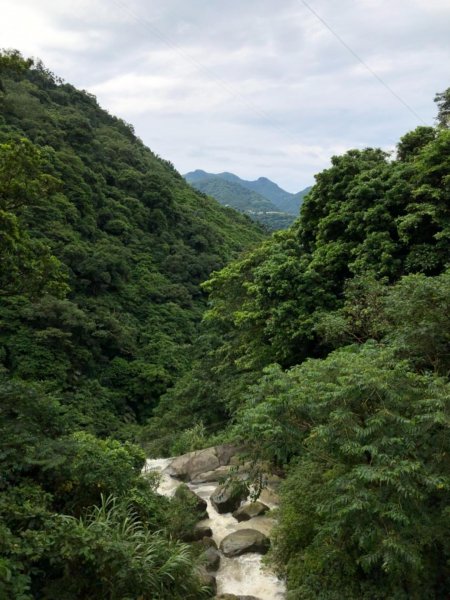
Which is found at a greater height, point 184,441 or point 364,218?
point 364,218

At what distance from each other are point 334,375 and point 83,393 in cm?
A: 2114

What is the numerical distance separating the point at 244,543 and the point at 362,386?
11.9ft

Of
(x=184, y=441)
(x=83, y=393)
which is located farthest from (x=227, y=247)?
(x=184, y=441)

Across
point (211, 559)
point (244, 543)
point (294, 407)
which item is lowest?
point (211, 559)

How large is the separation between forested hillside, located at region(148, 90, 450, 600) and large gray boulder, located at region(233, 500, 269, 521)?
0.78 meters

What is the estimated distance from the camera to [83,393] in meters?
25.0

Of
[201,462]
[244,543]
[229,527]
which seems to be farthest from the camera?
[201,462]

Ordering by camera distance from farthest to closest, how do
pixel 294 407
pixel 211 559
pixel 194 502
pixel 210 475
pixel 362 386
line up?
pixel 210 475
pixel 194 502
pixel 211 559
pixel 294 407
pixel 362 386

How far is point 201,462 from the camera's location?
36.8 feet

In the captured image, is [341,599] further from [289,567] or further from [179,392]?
[179,392]

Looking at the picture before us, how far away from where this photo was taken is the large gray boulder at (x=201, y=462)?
11055 mm

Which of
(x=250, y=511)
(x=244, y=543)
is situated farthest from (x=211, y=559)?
(x=250, y=511)

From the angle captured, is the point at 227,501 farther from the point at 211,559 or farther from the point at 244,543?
the point at 211,559

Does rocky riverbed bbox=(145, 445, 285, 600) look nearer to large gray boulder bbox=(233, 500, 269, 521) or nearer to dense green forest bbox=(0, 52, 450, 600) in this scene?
large gray boulder bbox=(233, 500, 269, 521)
